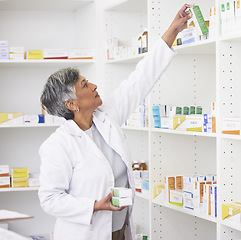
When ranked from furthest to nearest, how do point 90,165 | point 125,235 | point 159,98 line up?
point 159,98
point 125,235
point 90,165

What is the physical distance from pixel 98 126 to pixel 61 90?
25cm

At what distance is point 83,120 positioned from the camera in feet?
7.56

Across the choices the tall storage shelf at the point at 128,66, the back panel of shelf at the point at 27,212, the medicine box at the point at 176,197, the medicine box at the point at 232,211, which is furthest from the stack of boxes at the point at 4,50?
the medicine box at the point at 232,211

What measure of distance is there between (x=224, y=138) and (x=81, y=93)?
0.72m

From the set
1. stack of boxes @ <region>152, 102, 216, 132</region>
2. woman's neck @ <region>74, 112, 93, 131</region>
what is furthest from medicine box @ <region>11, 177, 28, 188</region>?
woman's neck @ <region>74, 112, 93, 131</region>

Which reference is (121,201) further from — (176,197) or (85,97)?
(176,197)

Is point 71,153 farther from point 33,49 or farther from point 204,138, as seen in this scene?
point 33,49

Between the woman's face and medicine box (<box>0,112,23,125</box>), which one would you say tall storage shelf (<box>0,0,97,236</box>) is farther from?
the woman's face

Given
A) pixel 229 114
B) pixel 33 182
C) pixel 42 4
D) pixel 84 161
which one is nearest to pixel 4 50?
pixel 42 4

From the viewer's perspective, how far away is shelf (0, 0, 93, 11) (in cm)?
355

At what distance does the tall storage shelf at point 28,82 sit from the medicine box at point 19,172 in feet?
1.33

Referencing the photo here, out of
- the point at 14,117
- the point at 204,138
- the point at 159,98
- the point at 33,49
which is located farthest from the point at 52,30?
the point at 204,138

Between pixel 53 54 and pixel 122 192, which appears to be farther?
pixel 53 54

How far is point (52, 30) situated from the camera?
12.9 feet
